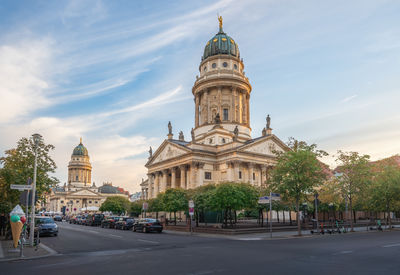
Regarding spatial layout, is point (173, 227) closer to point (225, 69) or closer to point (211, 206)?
point (211, 206)

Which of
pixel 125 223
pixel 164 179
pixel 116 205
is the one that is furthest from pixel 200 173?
pixel 116 205

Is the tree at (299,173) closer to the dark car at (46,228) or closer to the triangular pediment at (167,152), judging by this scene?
the dark car at (46,228)

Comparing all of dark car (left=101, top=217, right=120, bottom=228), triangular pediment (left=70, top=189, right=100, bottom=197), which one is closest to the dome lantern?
dark car (left=101, top=217, right=120, bottom=228)

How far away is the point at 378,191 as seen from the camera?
120ft

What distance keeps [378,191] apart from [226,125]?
116 ft

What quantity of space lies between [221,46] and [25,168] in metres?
59.1

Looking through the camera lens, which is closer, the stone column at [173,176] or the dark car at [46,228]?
the dark car at [46,228]

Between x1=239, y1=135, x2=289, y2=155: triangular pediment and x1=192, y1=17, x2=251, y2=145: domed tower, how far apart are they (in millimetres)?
7278

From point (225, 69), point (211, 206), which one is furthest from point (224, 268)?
point (225, 69)

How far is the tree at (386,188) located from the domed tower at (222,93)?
29728mm

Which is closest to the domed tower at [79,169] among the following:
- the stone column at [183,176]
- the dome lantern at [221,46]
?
the dome lantern at [221,46]

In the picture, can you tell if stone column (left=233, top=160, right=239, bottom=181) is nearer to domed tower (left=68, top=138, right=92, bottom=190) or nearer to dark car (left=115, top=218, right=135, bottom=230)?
dark car (left=115, top=218, right=135, bottom=230)

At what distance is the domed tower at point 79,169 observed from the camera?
156875 millimetres

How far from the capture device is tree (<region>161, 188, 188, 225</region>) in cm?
3875
